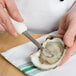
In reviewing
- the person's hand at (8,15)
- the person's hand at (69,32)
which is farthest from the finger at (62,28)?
the person's hand at (8,15)

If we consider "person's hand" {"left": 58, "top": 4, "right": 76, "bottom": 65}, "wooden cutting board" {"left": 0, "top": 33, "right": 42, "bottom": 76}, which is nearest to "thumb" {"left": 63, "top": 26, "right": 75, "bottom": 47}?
"person's hand" {"left": 58, "top": 4, "right": 76, "bottom": 65}

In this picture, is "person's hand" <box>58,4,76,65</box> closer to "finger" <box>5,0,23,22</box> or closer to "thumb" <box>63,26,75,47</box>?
"thumb" <box>63,26,75,47</box>

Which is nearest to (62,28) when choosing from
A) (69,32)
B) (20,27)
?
(69,32)

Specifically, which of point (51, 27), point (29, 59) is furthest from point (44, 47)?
point (51, 27)

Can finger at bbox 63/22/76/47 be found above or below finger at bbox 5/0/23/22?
below

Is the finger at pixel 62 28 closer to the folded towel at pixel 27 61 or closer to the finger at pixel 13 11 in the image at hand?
the folded towel at pixel 27 61

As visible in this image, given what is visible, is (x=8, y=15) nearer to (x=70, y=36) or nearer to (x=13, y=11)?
(x=13, y=11)
